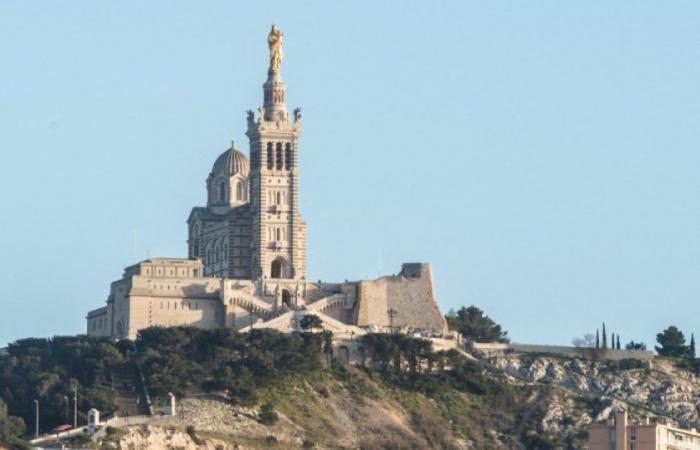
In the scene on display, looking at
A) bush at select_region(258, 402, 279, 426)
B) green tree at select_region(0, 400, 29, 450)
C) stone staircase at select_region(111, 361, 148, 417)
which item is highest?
stone staircase at select_region(111, 361, 148, 417)

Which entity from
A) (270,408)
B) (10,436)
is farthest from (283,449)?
(10,436)

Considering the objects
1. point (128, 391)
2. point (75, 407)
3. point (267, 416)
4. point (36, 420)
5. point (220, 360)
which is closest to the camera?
point (75, 407)

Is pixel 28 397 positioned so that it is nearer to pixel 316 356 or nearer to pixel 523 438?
pixel 316 356

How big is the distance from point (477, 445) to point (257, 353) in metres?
15.7

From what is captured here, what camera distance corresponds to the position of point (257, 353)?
646 ft

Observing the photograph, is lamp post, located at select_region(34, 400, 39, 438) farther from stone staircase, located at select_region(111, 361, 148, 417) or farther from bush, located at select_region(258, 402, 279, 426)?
bush, located at select_region(258, 402, 279, 426)

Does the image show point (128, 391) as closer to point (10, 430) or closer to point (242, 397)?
point (242, 397)

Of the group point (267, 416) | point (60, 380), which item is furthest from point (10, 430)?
point (267, 416)

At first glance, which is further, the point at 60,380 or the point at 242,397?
the point at 60,380

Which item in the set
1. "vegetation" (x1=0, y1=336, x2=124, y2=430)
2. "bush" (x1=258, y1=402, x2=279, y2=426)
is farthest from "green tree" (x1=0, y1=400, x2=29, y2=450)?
"bush" (x1=258, y1=402, x2=279, y2=426)

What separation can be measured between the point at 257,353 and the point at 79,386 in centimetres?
1258

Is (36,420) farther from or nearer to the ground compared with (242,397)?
nearer to the ground

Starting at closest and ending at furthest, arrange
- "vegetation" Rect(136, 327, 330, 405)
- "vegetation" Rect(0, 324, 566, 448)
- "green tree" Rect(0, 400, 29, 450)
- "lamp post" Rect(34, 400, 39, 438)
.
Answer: "green tree" Rect(0, 400, 29, 450) < "lamp post" Rect(34, 400, 39, 438) < "vegetation" Rect(0, 324, 566, 448) < "vegetation" Rect(136, 327, 330, 405)

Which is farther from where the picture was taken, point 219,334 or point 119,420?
point 219,334
